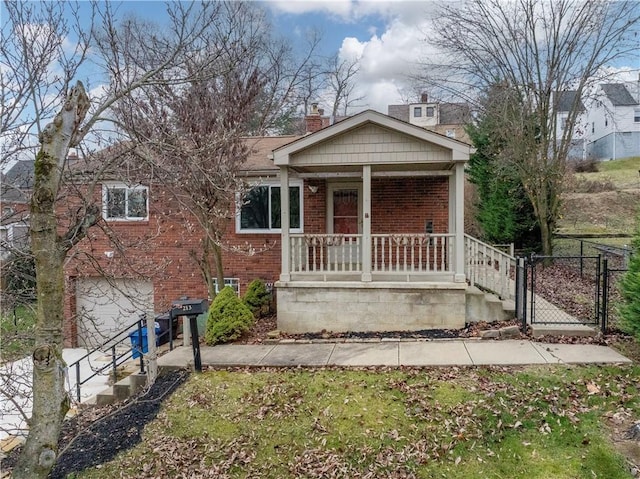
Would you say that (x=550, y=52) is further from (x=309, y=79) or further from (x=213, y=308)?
(x=213, y=308)

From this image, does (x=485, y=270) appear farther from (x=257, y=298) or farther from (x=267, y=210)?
(x=267, y=210)

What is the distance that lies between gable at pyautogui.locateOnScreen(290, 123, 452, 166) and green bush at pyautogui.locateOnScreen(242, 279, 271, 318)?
3.58 m

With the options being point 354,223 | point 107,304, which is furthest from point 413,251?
point 107,304

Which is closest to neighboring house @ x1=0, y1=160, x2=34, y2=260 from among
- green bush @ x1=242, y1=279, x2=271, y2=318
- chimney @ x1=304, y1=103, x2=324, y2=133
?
green bush @ x1=242, y1=279, x2=271, y2=318

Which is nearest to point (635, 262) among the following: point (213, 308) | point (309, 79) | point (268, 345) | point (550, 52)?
point (268, 345)

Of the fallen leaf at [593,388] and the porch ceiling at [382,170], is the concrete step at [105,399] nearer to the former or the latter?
the porch ceiling at [382,170]

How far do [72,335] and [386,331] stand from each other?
976 centimetres

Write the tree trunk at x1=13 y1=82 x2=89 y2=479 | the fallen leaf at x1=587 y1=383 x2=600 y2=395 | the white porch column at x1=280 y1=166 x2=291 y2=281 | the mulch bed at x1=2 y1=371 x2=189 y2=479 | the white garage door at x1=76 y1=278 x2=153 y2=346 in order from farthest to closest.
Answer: the white porch column at x1=280 y1=166 x2=291 y2=281
the fallen leaf at x1=587 y1=383 x2=600 y2=395
the mulch bed at x1=2 y1=371 x2=189 y2=479
the white garage door at x1=76 y1=278 x2=153 y2=346
the tree trunk at x1=13 y1=82 x2=89 y2=479

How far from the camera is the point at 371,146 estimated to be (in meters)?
9.08

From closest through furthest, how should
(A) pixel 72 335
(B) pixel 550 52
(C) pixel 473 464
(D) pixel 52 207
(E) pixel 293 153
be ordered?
(D) pixel 52 207 < (C) pixel 473 464 < (E) pixel 293 153 < (A) pixel 72 335 < (B) pixel 550 52

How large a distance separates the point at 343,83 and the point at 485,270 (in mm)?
21194

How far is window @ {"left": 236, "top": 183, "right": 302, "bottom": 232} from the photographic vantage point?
12320 millimetres

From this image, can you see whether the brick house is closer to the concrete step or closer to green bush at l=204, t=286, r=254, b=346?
green bush at l=204, t=286, r=254, b=346

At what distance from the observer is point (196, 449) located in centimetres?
538
